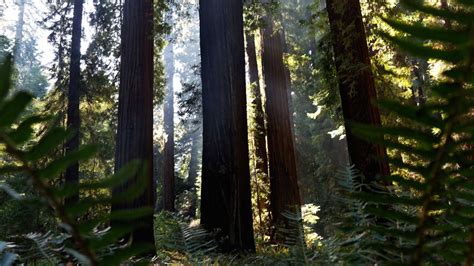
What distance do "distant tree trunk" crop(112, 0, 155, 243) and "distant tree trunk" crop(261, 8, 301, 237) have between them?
4190 mm

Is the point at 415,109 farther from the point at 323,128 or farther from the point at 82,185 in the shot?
the point at 323,128

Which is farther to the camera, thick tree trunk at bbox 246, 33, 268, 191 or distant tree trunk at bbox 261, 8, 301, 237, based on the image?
thick tree trunk at bbox 246, 33, 268, 191

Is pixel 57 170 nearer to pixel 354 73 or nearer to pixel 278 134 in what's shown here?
pixel 354 73

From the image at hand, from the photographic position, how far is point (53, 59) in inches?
625

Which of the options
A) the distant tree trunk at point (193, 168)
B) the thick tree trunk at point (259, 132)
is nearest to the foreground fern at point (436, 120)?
the thick tree trunk at point (259, 132)

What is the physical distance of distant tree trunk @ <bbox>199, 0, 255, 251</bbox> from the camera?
5746mm

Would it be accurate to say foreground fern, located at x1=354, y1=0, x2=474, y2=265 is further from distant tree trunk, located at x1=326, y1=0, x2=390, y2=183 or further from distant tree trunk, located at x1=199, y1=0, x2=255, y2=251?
distant tree trunk, located at x1=326, y1=0, x2=390, y2=183

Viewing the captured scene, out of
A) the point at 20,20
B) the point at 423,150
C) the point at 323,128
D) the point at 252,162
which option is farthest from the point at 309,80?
the point at 20,20

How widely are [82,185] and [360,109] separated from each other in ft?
19.7

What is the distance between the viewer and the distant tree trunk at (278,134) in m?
11.7

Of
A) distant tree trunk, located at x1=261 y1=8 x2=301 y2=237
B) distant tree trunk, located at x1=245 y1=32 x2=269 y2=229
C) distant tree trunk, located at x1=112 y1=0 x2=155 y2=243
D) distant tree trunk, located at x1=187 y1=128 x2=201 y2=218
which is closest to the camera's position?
distant tree trunk, located at x1=112 y1=0 x2=155 y2=243

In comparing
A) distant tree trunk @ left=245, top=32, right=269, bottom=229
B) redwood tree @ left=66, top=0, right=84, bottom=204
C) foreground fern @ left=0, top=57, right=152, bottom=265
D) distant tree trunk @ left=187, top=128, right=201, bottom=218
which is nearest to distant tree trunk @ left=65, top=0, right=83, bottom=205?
redwood tree @ left=66, top=0, right=84, bottom=204

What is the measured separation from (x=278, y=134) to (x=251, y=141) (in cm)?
78

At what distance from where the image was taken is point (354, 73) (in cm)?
641
